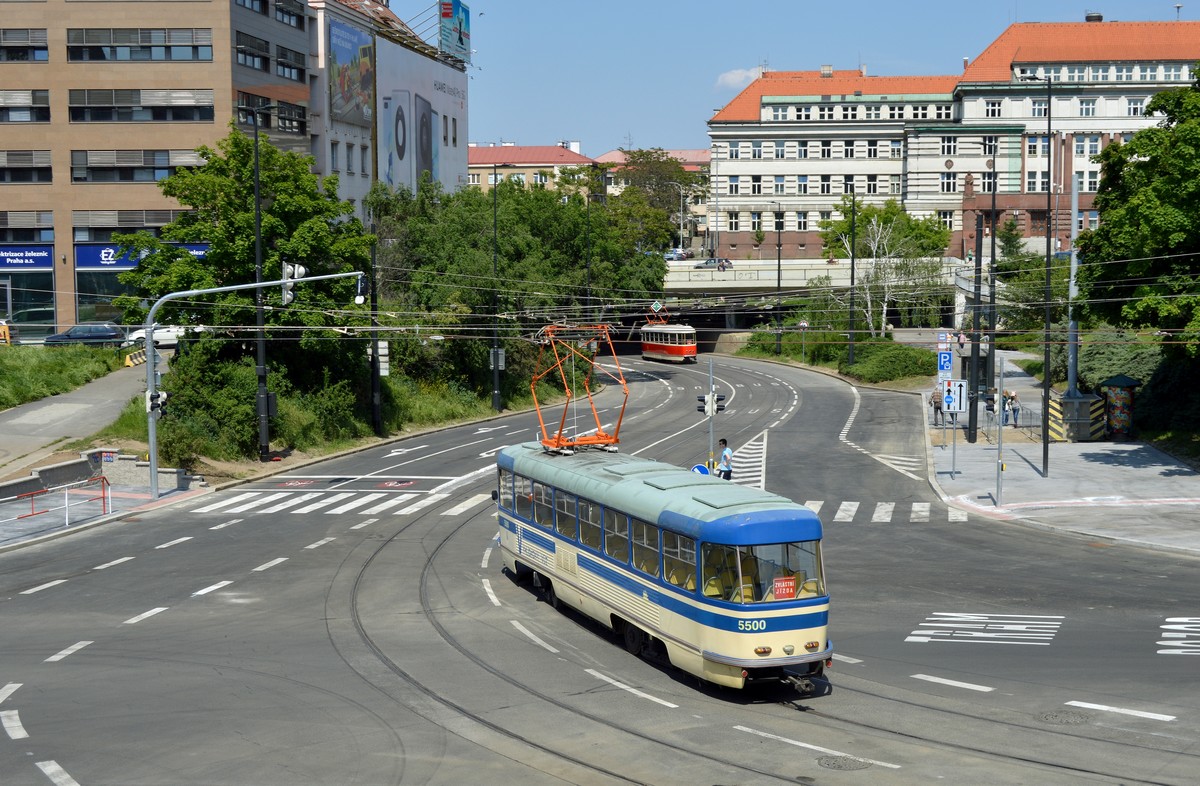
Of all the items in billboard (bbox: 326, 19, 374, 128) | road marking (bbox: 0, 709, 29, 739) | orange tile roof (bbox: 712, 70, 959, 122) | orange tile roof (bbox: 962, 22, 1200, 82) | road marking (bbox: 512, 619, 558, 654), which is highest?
orange tile roof (bbox: 962, 22, 1200, 82)

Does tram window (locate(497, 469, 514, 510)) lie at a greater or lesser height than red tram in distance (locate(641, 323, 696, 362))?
lesser

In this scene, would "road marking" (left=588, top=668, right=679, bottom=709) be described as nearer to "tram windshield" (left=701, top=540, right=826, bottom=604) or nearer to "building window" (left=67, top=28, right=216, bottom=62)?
"tram windshield" (left=701, top=540, right=826, bottom=604)

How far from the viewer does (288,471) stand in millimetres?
45375

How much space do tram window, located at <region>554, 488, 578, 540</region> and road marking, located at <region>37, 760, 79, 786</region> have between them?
970cm

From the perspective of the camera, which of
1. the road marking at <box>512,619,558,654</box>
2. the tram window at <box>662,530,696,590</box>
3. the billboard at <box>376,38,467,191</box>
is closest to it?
the tram window at <box>662,530,696,590</box>

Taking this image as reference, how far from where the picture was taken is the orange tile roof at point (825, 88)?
119 metres

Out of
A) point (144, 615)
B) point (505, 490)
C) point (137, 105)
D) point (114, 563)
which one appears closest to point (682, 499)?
point (505, 490)

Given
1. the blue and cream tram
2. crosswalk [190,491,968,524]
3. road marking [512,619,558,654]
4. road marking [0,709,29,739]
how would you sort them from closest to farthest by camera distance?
road marking [0,709,29,739], the blue and cream tram, road marking [512,619,558,654], crosswalk [190,491,968,524]

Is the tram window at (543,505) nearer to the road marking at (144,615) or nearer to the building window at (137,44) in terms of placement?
the road marking at (144,615)

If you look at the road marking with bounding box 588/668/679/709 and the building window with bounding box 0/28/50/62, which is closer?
the road marking with bounding box 588/668/679/709

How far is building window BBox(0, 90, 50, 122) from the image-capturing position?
66875 millimetres

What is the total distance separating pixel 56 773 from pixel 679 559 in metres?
8.73

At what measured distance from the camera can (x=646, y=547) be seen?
1912 centimetres

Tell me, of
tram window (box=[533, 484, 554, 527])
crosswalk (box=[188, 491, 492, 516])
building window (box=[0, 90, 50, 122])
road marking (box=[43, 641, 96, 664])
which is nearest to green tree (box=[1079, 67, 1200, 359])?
crosswalk (box=[188, 491, 492, 516])
